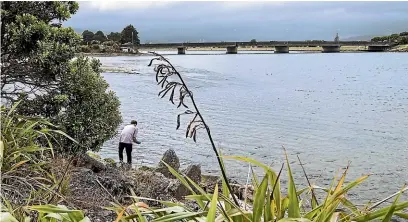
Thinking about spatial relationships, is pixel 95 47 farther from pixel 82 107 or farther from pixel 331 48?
pixel 82 107

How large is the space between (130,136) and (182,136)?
22.1 feet

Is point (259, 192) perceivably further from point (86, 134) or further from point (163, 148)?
point (163, 148)

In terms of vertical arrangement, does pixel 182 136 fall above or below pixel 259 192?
below

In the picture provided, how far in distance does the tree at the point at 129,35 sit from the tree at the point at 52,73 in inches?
4541

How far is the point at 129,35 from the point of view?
128 m

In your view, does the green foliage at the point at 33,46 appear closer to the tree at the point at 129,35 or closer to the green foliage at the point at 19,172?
the green foliage at the point at 19,172

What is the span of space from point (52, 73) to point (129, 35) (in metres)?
120

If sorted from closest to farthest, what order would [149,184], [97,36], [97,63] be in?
[149,184] < [97,63] < [97,36]

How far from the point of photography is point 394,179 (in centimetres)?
1538

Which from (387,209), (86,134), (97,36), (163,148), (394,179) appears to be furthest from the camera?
(97,36)

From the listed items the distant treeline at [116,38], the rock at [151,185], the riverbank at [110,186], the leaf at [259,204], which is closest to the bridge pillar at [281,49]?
the distant treeline at [116,38]

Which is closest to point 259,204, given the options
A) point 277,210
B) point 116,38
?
point 277,210

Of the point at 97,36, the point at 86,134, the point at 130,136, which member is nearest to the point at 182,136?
the point at 130,136

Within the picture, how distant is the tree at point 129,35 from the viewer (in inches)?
4970
